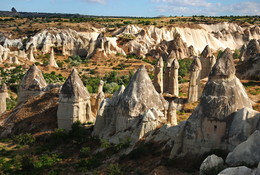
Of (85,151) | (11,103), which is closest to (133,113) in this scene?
(85,151)

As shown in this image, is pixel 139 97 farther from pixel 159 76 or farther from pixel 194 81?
pixel 159 76

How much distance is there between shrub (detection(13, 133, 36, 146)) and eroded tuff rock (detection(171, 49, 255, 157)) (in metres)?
11.6

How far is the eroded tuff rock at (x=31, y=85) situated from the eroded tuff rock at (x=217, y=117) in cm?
1631

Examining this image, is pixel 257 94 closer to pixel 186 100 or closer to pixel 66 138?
pixel 186 100

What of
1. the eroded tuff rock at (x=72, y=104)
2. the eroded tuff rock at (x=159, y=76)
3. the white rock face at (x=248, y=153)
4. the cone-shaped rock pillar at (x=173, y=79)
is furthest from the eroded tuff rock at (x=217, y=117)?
the eroded tuff rock at (x=159, y=76)

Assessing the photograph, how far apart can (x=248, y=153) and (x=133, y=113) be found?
8.39 meters

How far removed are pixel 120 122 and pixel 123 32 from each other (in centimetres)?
6720

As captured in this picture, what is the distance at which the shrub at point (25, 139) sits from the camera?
22266 mm

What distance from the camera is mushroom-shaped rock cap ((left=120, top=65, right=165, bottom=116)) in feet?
61.1

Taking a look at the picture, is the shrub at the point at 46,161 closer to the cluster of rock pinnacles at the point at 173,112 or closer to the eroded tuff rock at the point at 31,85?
the cluster of rock pinnacles at the point at 173,112

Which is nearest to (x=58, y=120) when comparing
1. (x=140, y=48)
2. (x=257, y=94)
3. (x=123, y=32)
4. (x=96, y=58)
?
(x=257, y=94)

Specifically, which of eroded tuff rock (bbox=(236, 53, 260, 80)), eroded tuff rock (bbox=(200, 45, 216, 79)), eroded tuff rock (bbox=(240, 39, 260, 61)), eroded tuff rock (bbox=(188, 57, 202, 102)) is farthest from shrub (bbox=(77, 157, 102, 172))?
eroded tuff rock (bbox=(240, 39, 260, 61))

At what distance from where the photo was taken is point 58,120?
22406mm

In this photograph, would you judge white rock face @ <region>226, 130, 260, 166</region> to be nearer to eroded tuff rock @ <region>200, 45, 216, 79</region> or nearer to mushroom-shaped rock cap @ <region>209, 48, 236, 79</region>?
mushroom-shaped rock cap @ <region>209, 48, 236, 79</region>
